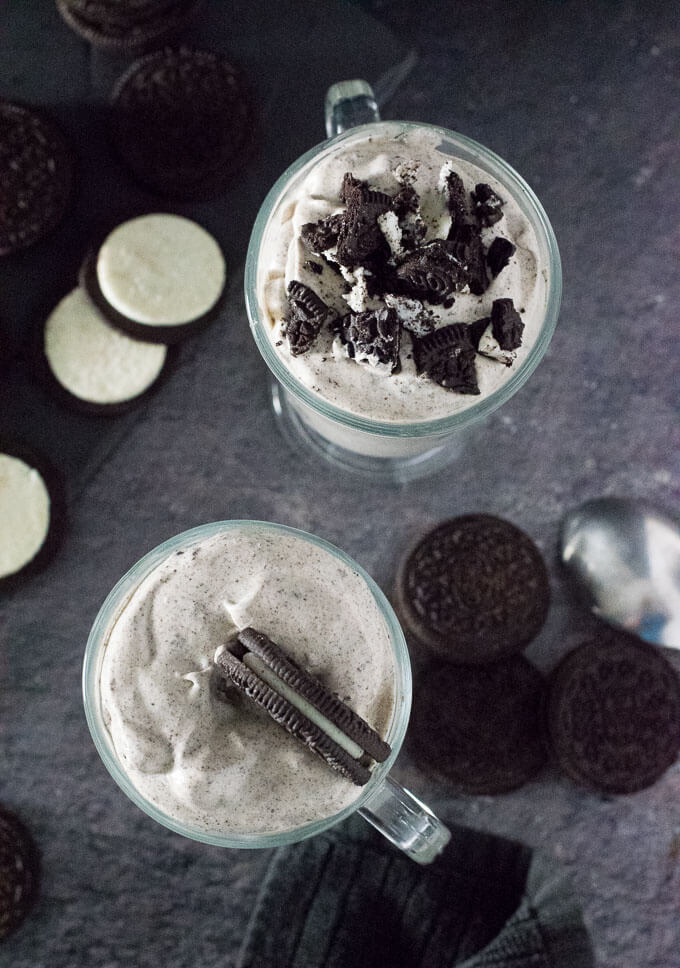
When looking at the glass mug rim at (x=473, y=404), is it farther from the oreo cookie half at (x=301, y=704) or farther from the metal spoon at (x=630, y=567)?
the metal spoon at (x=630, y=567)


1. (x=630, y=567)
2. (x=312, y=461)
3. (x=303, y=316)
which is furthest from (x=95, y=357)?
(x=630, y=567)

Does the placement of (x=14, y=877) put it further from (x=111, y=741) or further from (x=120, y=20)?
(x=120, y=20)

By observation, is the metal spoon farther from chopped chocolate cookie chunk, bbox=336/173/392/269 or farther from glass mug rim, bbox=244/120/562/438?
chopped chocolate cookie chunk, bbox=336/173/392/269

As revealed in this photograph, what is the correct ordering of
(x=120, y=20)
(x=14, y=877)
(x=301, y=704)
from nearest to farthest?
(x=301, y=704) < (x=14, y=877) < (x=120, y=20)

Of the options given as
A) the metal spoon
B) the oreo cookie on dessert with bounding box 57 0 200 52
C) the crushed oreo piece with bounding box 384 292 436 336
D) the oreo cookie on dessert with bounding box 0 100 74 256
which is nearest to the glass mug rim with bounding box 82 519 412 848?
the crushed oreo piece with bounding box 384 292 436 336

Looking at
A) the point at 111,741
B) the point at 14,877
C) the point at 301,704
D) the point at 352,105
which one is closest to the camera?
the point at 301,704

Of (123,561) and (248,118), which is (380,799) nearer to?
(123,561)
